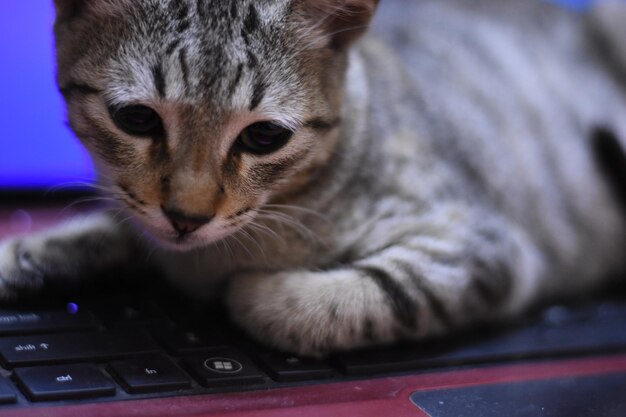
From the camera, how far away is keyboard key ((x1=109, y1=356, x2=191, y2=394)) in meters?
0.83

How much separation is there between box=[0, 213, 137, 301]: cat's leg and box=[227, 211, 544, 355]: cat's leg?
8.4 inches

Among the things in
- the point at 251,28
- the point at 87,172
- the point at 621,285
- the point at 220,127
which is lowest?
the point at 621,285

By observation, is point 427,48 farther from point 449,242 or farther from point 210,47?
point 210,47

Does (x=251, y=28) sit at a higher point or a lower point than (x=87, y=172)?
higher

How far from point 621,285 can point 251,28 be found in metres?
0.94

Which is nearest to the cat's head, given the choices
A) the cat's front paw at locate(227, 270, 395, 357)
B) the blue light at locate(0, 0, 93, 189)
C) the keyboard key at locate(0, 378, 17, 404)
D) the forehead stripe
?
the forehead stripe

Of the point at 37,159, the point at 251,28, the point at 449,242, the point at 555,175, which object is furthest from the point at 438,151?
the point at 37,159

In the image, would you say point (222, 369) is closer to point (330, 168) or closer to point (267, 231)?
point (267, 231)

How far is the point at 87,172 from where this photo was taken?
4.08ft

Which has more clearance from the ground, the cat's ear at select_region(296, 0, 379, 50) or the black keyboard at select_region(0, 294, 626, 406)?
the cat's ear at select_region(296, 0, 379, 50)

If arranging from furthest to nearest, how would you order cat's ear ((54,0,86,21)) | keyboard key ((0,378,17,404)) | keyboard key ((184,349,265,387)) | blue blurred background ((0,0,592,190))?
blue blurred background ((0,0,592,190)) < cat's ear ((54,0,86,21)) < keyboard key ((184,349,265,387)) < keyboard key ((0,378,17,404))

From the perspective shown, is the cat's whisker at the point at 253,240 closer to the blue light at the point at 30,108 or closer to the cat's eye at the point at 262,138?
the cat's eye at the point at 262,138

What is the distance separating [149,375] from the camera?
0.86m

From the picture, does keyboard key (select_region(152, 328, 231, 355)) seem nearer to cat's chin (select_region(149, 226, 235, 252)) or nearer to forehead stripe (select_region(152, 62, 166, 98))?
cat's chin (select_region(149, 226, 235, 252))
